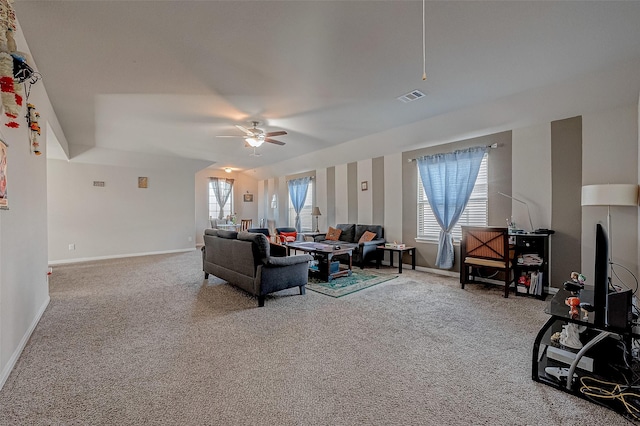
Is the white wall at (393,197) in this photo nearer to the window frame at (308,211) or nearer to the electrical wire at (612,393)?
the window frame at (308,211)

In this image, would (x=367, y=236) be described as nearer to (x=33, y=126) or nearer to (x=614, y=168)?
(x=614, y=168)

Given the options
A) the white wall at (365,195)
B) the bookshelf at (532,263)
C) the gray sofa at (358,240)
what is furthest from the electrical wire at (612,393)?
the white wall at (365,195)

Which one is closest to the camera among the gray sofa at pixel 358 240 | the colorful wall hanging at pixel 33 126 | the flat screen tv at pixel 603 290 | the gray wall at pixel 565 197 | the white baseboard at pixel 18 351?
the flat screen tv at pixel 603 290

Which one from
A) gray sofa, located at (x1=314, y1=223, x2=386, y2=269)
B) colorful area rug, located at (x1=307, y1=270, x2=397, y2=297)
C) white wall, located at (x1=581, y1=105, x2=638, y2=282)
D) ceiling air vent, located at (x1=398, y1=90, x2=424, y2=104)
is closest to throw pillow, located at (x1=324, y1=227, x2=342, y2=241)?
gray sofa, located at (x1=314, y1=223, x2=386, y2=269)

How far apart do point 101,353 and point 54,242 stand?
A: 6.01 m

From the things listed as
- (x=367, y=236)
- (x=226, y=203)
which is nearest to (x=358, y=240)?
(x=367, y=236)

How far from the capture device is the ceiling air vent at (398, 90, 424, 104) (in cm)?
352

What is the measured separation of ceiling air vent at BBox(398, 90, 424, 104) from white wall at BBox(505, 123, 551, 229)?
1.91 metres

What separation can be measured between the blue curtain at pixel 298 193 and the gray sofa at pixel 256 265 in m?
4.33

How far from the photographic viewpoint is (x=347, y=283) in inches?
180

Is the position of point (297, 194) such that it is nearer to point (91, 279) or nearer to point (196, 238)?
point (196, 238)

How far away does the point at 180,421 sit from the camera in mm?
1616

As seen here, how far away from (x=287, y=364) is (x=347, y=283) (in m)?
2.47

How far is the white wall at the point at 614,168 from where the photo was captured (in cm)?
344
